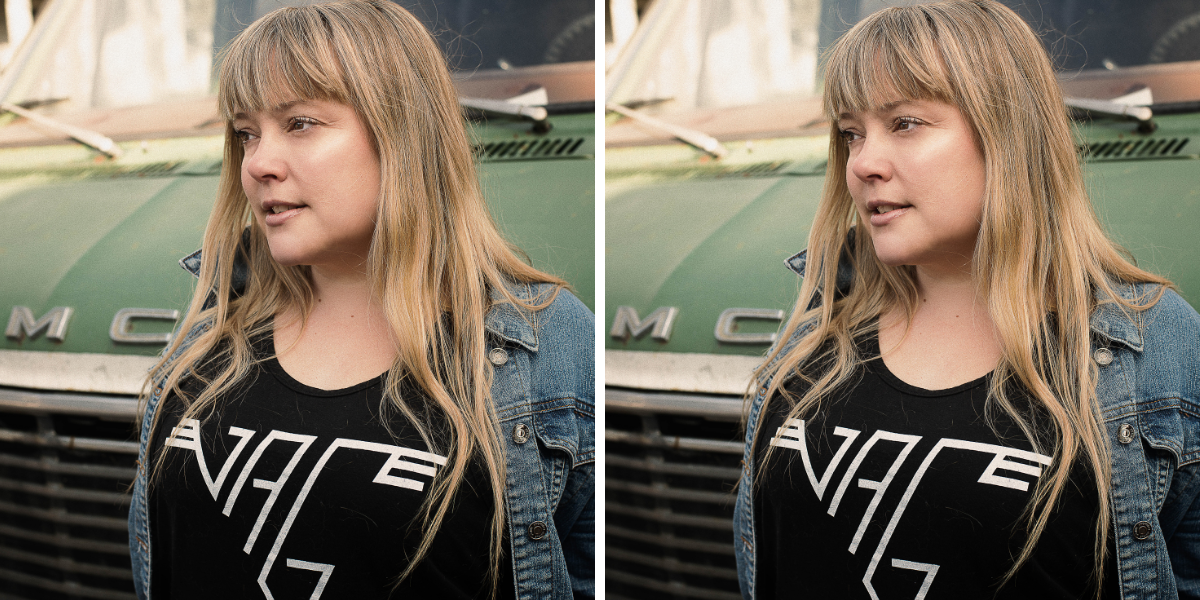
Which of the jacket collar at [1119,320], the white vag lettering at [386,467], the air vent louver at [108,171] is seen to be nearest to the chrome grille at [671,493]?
the white vag lettering at [386,467]

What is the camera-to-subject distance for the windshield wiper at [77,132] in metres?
1.41

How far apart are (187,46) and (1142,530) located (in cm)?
155

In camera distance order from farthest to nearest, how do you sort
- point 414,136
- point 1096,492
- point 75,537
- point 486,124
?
point 75,537
point 486,124
point 414,136
point 1096,492

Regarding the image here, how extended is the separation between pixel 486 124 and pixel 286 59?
0.34 meters

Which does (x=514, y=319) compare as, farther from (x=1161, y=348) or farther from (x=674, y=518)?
(x=1161, y=348)

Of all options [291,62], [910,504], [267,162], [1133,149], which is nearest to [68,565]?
[267,162]

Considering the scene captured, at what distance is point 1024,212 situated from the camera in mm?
959

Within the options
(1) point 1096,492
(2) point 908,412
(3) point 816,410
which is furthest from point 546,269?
(1) point 1096,492

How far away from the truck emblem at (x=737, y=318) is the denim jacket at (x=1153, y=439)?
0.48 m

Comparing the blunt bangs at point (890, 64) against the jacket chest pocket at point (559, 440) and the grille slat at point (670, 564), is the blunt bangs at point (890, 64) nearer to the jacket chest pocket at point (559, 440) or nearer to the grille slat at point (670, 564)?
the jacket chest pocket at point (559, 440)

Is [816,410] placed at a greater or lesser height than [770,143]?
lesser

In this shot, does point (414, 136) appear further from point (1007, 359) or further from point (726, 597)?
point (726, 597)

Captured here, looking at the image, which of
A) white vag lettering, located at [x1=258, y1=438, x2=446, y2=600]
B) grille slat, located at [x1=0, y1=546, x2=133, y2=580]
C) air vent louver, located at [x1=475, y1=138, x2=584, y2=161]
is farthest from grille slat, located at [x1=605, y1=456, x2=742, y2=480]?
grille slat, located at [x1=0, y1=546, x2=133, y2=580]

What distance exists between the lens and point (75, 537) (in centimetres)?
135
